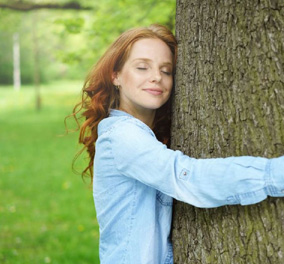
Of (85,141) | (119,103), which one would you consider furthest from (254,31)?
(85,141)

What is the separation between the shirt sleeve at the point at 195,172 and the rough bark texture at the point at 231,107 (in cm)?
12

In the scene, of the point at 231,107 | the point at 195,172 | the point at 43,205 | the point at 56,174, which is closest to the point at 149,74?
the point at 231,107

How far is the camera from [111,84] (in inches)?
93.9

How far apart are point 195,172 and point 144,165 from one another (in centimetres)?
21

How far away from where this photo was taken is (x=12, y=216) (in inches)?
256

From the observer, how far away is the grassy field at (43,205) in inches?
201

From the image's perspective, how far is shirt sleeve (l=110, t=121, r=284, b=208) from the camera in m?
1.65

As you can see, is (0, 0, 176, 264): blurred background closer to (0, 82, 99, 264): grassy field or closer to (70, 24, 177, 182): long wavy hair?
(0, 82, 99, 264): grassy field

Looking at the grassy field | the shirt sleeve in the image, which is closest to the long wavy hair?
the shirt sleeve

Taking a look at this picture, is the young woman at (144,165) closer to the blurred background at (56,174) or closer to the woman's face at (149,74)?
the woman's face at (149,74)

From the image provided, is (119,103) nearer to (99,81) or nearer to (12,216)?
(99,81)

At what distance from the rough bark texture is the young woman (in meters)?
0.11

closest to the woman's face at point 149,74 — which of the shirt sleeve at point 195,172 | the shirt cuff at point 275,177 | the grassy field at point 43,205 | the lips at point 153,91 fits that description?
the lips at point 153,91

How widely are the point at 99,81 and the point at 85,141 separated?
369 millimetres
